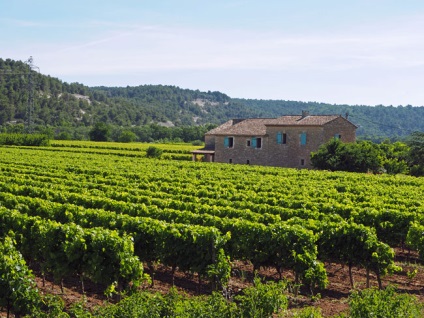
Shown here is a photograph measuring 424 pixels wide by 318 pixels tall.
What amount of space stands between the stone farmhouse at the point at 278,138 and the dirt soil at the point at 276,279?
106ft

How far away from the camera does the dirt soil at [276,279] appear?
1155 centimetres

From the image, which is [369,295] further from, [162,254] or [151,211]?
[151,211]

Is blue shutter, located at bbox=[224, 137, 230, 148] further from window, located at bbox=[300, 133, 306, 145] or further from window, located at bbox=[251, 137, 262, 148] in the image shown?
window, located at bbox=[300, 133, 306, 145]

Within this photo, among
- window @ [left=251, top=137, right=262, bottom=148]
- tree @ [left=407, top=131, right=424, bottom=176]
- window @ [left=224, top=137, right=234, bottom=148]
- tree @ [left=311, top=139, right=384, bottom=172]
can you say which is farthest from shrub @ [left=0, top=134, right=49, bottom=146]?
tree @ [left=407, top=131, right=424, bottom=176]

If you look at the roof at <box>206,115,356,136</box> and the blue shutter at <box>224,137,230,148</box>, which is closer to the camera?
the roof at <box>206,115,356,136</box>

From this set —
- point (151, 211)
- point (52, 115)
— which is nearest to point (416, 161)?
point (151, 211)

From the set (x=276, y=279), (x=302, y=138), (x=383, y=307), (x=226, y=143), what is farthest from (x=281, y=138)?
(x=383, y=307)

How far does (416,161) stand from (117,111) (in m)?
126

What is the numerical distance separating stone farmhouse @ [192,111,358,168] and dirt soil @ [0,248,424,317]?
32.3 metres

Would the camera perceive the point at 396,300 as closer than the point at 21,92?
Yes

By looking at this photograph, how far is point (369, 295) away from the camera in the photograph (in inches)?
348

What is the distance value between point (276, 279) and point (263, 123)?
130ft

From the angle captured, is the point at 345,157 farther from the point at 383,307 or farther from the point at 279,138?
the point at 383,307

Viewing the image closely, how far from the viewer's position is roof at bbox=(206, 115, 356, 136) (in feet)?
156
